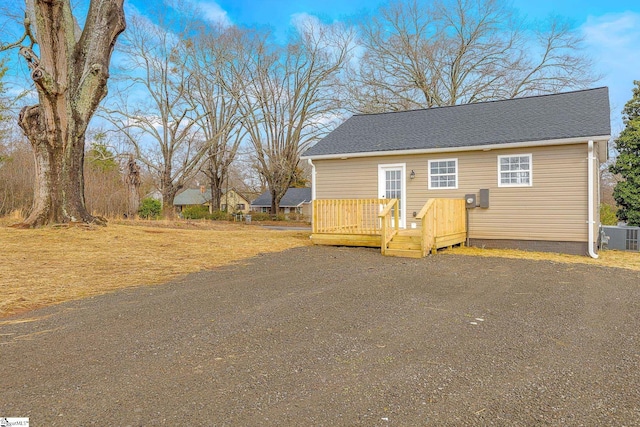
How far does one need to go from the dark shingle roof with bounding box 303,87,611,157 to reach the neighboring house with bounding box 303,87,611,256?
28 millimetres

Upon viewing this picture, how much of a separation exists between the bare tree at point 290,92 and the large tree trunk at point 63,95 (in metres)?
17.1

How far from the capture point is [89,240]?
873 cm

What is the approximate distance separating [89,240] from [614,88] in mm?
25253

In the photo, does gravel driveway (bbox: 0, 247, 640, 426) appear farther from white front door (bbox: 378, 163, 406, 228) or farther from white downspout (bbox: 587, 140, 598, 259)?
white front door (bbox: 378, 163, 406, 228)

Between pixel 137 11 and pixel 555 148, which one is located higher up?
pixel 137 11

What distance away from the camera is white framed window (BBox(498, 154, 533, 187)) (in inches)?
401

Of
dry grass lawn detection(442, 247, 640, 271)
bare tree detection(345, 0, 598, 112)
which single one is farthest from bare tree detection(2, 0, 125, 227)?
bare tree detection(345, 0, 598, 112)

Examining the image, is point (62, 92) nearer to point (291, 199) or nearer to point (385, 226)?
point (385, 226)

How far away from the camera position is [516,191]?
1032 cm

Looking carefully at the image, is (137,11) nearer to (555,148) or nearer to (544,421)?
(555,148)

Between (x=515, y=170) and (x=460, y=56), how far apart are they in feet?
50.5

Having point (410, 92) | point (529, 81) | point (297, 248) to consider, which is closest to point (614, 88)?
point (529, 81)

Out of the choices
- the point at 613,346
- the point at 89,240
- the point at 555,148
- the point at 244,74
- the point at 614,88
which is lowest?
the point at 613,346

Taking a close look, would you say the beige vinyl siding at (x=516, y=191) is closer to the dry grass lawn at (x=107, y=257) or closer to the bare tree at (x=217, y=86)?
the dry grass lawn at (x=107, y=257)
